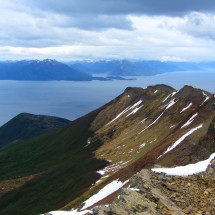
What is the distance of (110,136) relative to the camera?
478ft

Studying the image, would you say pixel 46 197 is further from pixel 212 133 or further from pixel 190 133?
pixel 212 133

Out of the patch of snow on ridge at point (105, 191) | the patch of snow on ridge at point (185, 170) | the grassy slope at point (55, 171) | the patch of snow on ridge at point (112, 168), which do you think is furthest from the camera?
the grassy slope at point (55, 171)

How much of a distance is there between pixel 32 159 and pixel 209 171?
16794 cm

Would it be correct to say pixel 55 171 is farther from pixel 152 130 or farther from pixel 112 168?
pixel 152 130

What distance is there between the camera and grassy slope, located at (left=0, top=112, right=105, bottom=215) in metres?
99.4

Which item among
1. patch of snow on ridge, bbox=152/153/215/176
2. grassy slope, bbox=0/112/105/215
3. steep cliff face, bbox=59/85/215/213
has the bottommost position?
grassy slope, bbox=0/112/105/215

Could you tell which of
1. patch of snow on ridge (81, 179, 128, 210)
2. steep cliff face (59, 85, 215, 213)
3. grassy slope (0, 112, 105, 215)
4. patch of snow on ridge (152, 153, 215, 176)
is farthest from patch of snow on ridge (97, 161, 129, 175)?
patch of snow on ridge (152, 153, 215, 176)

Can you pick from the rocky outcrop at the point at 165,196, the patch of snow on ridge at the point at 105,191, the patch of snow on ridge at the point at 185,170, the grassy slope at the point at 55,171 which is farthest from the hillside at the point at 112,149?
the rocky outcrop at the point at 165,196

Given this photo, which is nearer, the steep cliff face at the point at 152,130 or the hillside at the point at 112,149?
the steep cliff face at the point at 152,130

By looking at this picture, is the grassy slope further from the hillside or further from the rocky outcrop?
the rocky outcrop

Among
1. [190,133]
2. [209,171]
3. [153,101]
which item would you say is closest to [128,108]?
[153,101]

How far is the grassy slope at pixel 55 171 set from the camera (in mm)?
99375

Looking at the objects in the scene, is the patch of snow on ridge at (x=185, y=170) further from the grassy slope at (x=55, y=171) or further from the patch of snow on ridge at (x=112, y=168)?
the patch of snow on ridge at (x=112, y=168)

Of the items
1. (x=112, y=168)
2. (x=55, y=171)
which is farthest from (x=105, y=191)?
(x=55, y=171)
